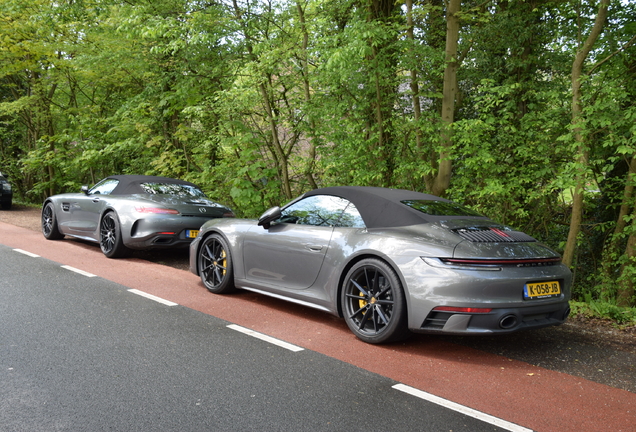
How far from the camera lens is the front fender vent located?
443 cm

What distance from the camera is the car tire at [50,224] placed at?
1046 cm

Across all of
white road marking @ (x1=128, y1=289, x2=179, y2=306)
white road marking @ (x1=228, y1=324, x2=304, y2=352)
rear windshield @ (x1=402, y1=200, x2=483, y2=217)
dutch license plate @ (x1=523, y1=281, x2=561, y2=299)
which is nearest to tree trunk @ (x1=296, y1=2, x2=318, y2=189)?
white road marking @ (x1=128, y1=289, x2=179, y2=306)

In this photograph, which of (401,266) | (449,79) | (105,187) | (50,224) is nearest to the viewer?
(401,266)

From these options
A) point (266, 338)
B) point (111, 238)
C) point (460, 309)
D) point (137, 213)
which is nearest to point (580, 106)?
point (460, 309)

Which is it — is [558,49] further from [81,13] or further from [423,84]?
[81,13]

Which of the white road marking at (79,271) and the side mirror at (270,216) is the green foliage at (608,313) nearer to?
the side mirror at (270,216)

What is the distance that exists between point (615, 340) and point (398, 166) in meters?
5.18

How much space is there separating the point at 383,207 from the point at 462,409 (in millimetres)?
2090

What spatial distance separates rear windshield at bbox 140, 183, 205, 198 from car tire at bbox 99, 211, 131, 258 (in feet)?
2.32

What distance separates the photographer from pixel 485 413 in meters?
3.35

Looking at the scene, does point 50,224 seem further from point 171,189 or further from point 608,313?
point 608,313

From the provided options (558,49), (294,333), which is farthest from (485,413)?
(558,49)

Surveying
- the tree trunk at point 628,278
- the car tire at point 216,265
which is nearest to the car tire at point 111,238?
the car tire at point 216,265

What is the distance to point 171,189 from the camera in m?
9.15
